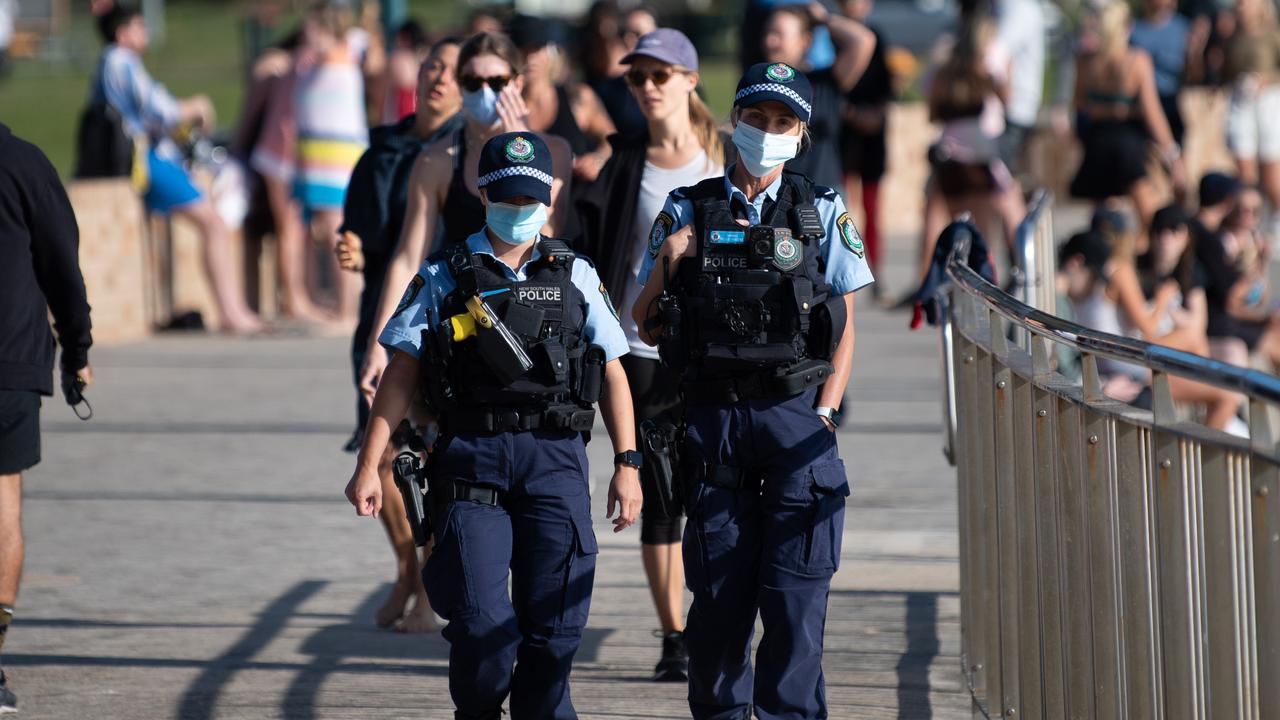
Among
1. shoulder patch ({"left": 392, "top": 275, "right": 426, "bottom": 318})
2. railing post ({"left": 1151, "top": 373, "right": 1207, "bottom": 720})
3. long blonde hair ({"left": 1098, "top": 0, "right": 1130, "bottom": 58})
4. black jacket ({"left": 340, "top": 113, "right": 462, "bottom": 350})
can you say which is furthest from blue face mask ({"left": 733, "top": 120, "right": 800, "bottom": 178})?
long blonde hair ({"left": 1098, "top": 0, "right": 1130, "bottom": 58})

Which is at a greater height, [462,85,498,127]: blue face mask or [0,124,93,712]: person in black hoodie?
[462,85,498,127]: blue face mask

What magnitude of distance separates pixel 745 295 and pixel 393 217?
1958 mm

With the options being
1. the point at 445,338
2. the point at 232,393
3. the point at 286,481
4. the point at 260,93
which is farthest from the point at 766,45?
the point at 260,93

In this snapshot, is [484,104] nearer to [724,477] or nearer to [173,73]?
[724,477]

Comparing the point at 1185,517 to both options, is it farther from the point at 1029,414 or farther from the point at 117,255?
the point at 117,255

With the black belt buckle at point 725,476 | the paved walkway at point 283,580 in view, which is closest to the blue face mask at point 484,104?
the black belt buckle at point 725,476

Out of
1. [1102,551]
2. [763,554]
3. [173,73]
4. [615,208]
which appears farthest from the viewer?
[173,73]

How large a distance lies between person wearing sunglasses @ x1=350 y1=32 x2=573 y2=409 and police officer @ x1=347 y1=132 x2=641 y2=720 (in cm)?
101

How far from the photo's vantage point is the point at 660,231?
4602 millimetres

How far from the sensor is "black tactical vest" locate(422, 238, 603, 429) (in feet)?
14.3

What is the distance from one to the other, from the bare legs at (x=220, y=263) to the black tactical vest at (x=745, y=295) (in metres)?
8.43

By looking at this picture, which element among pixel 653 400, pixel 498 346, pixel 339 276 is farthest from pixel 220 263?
pixel 498 346

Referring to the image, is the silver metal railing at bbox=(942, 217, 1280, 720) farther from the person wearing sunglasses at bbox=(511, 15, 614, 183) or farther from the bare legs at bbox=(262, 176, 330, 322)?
the bare legs at bbox=(262, 176, 330, 322)

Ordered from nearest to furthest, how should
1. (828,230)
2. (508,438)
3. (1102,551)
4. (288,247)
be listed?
(1102,551)
(508,438)
(828,230)
(288,247)
